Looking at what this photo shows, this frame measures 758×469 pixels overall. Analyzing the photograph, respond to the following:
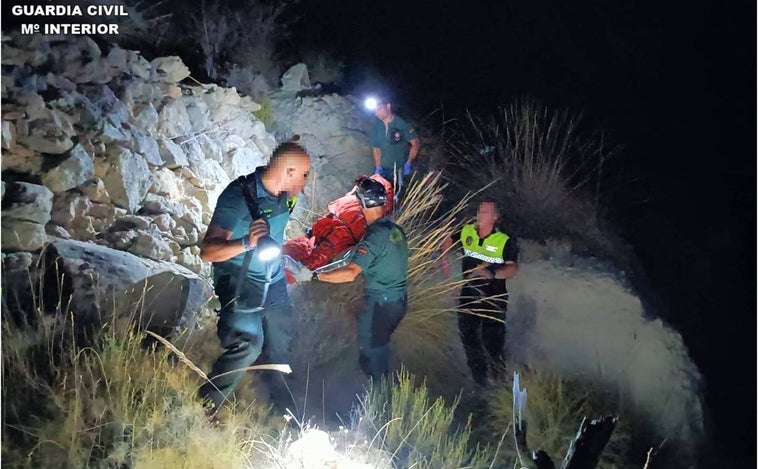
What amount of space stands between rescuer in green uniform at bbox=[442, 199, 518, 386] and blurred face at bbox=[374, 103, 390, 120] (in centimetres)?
59

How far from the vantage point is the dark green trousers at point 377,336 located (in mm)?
2625

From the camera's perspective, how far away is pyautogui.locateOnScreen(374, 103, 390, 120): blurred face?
9.00ft

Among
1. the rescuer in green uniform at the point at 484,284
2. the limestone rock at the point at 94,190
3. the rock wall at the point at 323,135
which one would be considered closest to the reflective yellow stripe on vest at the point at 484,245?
the rescuer in green uniform at the point at 484,284

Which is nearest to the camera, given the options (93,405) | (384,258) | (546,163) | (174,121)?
(93,405)

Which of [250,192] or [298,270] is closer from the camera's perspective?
[250,192]

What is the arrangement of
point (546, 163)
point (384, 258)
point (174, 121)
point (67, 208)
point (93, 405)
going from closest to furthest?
point (93, 405), point (67, 208), point (384, 258), point (174, 121), point (546, 163)

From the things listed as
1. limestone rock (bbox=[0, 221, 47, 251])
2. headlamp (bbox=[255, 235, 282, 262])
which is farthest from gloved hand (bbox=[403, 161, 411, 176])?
limestone rock (bbox=[0, 221, 47, 251])

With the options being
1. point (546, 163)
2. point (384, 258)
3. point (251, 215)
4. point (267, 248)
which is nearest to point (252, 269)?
point (267, 248)

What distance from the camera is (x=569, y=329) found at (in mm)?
2709

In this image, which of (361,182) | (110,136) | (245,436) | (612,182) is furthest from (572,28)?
(245,436)

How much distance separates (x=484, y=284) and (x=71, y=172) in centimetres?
182

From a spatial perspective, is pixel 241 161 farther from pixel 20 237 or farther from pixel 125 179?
pixel 20 237

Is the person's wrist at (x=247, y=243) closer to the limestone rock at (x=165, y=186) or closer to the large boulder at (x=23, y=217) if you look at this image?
the limestone rock at (x=165, y=186)

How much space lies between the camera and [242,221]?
94.7 inches
